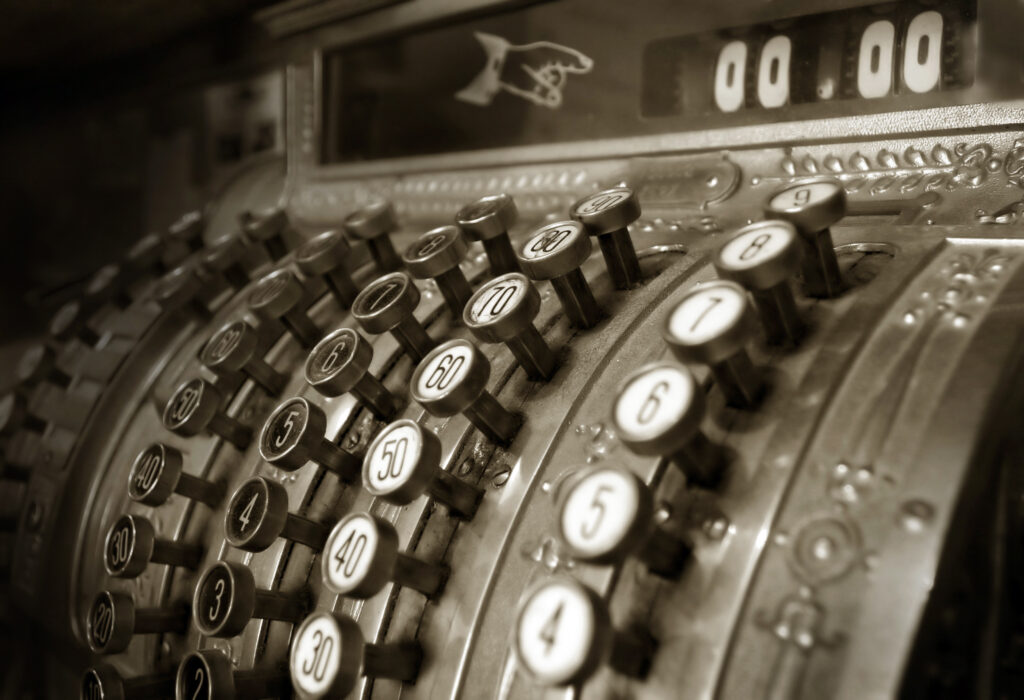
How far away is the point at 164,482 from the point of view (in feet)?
3.22

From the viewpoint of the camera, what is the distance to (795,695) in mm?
551

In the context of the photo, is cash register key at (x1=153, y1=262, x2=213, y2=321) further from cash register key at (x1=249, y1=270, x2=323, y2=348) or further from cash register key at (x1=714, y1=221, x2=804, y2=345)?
cash register key at (x1=714, y1=221, x2=804, y2=345)

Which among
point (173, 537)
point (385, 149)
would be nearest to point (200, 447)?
point (173, 537)

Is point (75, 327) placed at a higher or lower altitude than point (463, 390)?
higher

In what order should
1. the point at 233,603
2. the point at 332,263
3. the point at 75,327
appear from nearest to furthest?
the point at 233,603
the point at 332,263
the point at 75,327

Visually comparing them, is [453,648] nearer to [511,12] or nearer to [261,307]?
[261,307]

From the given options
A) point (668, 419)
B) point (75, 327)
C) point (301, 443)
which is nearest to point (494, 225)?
point (301, 443)

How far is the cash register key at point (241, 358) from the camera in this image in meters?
1.07

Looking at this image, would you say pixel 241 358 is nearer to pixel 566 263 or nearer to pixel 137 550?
pixel 137 550

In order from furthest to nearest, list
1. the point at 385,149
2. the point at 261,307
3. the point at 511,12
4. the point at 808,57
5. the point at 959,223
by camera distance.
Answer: the point at 385,149
the point at 511,12
the point at 261,307
the point at 808,57
the point at 959,223

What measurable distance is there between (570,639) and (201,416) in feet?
2.03

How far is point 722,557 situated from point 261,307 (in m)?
0.71

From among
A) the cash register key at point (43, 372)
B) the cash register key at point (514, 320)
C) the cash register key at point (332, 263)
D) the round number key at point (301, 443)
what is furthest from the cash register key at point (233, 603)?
the cash register key at point (43, 372)

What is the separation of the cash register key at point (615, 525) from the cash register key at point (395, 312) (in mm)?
344
